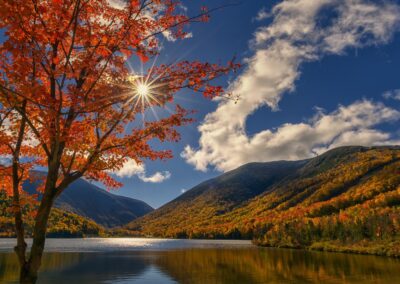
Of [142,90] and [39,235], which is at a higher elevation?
[142,90]

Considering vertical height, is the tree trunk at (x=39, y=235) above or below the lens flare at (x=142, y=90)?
below

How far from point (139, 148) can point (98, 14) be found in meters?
5.10

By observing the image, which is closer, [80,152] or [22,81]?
[22,81]

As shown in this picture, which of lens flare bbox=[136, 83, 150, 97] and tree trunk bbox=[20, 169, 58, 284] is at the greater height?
lens flare bbox=[136, 83, 150, 97]

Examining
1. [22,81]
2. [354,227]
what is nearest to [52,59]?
[22,81]

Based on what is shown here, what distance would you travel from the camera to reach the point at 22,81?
11.7m

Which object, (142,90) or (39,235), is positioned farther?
(142,90)

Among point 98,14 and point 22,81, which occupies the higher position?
point 98,14

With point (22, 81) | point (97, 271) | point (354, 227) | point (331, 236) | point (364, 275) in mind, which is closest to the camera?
point (22, 81)

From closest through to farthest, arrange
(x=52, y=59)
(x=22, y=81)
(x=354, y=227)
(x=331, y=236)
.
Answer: (x=22, y=81) < (x=52, y=59) < (x=354, y=227) < (x=331, y=236)

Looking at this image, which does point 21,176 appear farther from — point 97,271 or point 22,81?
point 97,271

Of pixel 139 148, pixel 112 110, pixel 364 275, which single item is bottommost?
pixel 364 275

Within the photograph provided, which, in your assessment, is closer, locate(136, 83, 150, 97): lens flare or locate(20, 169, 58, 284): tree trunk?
locate(20, 169, 58, 284): tree trunk

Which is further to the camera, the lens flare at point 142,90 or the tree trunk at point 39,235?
the lens flare at point 142,90
